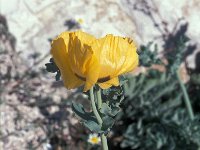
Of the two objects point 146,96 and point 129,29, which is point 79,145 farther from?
point 129,29

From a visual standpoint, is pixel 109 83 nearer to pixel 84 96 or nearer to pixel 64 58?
pixel 64 58

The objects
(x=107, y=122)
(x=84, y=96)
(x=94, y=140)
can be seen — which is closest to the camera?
(x=107, y=122)

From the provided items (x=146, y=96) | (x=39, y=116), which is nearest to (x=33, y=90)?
(x=39, y=116)

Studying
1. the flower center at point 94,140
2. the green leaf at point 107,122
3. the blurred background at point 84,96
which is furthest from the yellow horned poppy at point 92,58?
the flower center at point 94,140

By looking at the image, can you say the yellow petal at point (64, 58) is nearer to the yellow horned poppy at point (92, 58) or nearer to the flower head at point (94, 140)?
the yellow horned poppy at point (92, 58)

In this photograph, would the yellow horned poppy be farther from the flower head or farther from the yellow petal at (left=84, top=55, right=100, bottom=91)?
the flower head

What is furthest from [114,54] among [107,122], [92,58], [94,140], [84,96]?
[84,96]

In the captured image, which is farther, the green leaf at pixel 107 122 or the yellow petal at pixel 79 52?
the green leaf at pixel 107 122
